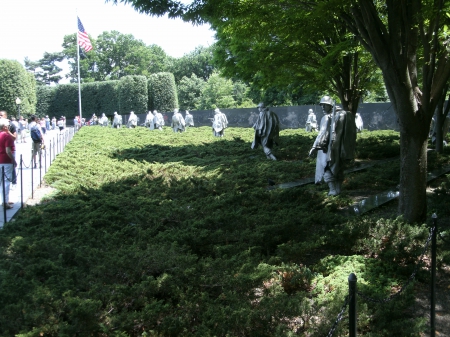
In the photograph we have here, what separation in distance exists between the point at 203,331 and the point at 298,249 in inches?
90.0

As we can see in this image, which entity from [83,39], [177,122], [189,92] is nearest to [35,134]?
[177,122]

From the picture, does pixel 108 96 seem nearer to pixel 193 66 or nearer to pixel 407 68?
pixel 193 66

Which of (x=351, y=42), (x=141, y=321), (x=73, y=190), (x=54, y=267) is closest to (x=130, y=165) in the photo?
(x=73, y=190)

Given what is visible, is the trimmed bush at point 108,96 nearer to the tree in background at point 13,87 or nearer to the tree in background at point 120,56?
the tree in background at point 13,87

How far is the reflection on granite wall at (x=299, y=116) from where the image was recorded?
35050mm

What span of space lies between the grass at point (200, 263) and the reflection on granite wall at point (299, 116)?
65.3 ft

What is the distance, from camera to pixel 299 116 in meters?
40.9

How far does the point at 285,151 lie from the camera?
58.5 ft

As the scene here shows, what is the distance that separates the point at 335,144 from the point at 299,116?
31.4m

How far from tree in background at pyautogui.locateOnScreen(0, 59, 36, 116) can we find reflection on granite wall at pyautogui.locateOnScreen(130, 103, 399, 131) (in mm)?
23135

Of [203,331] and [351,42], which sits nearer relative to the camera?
[203,331]

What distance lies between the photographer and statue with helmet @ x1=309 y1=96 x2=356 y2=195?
32.8 feet

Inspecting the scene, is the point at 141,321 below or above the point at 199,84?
below

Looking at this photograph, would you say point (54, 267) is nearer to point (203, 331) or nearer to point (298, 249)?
point (203, 331)
